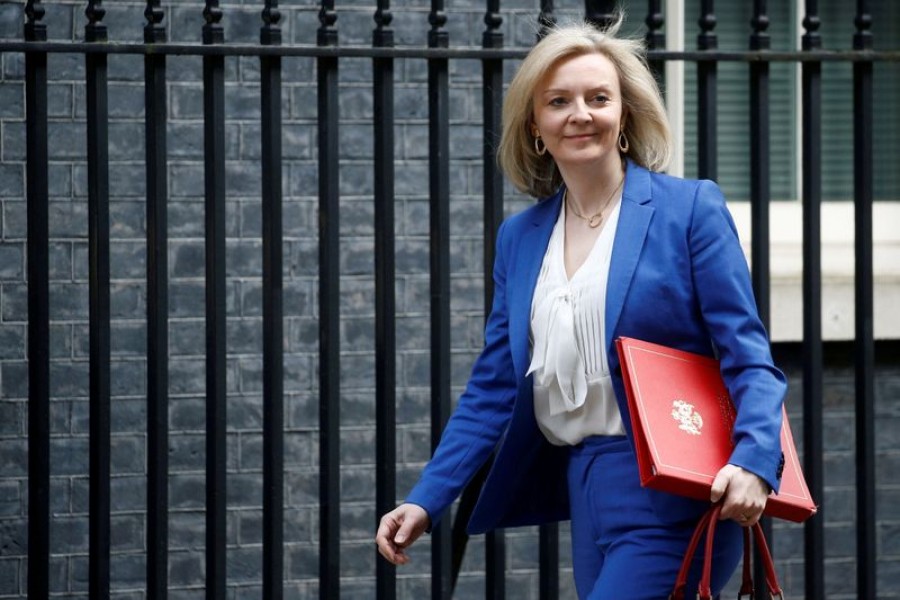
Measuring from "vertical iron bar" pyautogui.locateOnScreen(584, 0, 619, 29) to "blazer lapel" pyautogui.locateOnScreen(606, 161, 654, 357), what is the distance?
96 centimetres

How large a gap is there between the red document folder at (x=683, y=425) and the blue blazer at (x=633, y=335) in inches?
2.2

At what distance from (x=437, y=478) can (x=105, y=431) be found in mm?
1035

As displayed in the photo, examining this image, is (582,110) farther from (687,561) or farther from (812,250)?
(812,250)

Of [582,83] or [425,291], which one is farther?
[425,291]

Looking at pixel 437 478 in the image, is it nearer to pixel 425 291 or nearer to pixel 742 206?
pixel 425 291

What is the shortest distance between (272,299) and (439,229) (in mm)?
456

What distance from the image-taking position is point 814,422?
4070 millimetres

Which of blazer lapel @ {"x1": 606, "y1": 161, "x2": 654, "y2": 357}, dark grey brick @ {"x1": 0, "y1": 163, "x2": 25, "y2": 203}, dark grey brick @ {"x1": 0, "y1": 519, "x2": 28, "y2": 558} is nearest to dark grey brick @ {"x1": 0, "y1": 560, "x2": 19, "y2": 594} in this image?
dark grey brick @ {"x1": 0, "y1": 519, "x2": 28, "y2": 558}

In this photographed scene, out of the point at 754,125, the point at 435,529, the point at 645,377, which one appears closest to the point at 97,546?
the point at 435,529

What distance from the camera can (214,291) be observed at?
3805 mm

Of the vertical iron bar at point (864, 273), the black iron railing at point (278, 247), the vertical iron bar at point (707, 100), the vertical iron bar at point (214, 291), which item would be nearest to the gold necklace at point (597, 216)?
the black iron railing at point (278, 247)

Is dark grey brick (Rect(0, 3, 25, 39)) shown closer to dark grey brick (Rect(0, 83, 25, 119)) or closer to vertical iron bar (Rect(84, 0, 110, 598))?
dark grey brick (Rect(0, 83, 25, 119))

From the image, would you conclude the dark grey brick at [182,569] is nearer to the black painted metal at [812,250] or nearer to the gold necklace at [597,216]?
the black painted metal at [812,250]

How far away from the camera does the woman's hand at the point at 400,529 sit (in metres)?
3.09
